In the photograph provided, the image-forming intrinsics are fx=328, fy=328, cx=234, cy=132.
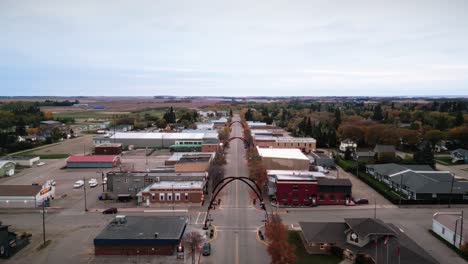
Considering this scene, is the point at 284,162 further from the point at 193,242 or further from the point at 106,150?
the point at 106,150

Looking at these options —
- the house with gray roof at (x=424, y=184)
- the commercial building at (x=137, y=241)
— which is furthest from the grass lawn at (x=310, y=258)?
the house with gray roof at (x=424, y=184)

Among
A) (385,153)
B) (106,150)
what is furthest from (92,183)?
(385,153)

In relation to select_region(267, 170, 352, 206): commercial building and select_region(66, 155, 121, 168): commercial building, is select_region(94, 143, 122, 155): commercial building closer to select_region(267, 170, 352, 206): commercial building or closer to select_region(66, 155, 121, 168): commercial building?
select_region(66, 155, 121, 168): commercial building

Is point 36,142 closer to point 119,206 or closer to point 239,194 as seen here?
point 119,206

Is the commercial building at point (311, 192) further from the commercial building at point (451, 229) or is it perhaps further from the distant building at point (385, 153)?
the distant building at point (385, 153)

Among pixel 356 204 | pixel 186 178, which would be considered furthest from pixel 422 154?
pixel 186 178
